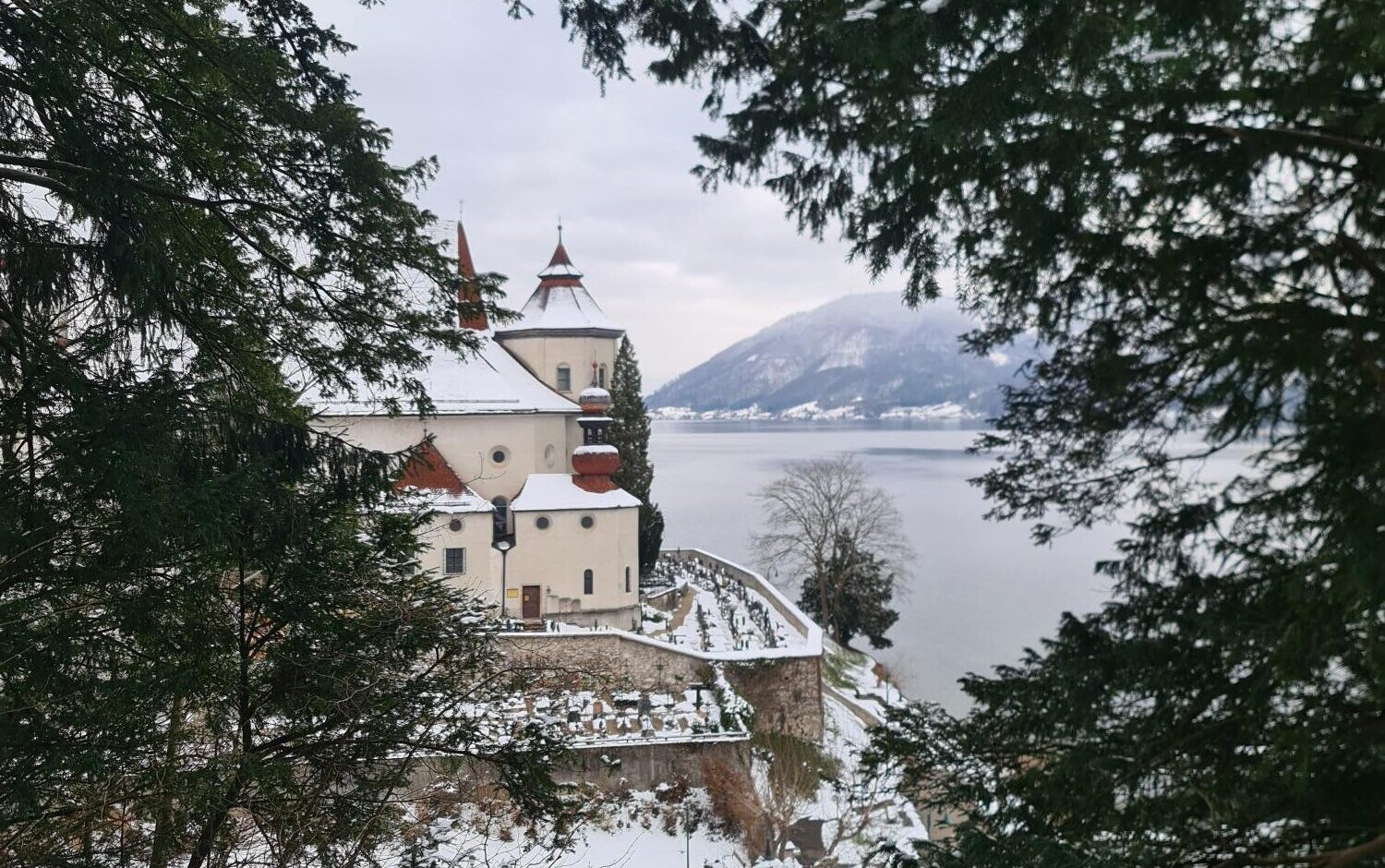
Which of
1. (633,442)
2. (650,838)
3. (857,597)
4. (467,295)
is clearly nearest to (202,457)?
(467,295)

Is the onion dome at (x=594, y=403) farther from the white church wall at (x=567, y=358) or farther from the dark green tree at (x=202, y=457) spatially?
the dark green tree at (x=202, y=457)

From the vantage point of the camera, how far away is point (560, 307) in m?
30.3

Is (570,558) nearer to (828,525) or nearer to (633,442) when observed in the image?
(633,442)

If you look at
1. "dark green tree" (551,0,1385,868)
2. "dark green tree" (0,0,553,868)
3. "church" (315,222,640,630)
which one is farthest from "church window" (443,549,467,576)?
"dark green tree" (551,0,1385,868)

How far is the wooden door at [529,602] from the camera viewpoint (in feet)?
80.9

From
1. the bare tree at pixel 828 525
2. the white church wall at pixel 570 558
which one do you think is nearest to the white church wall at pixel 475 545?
the white church wall at pixel 570 558

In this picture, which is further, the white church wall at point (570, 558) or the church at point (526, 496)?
the white church wall at point (570, 558)

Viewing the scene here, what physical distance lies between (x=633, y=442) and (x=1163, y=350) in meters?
24.9

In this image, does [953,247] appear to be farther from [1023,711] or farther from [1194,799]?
[1194,799]

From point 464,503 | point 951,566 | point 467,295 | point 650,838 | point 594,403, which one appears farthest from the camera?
point 951,566

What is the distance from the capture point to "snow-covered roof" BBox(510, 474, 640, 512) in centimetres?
2473

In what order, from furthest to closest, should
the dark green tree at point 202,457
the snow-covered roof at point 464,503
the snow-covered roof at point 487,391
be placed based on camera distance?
the snow-covered roof at point 487,391 → the snow-covered roof at point 464,503 → the dark green tree at point 202,457

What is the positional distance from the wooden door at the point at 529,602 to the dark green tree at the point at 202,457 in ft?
58.6

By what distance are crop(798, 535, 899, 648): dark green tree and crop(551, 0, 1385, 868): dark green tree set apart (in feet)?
78.3
